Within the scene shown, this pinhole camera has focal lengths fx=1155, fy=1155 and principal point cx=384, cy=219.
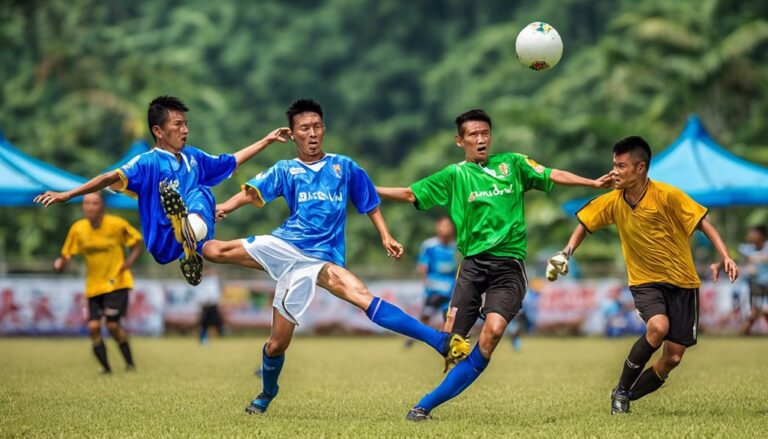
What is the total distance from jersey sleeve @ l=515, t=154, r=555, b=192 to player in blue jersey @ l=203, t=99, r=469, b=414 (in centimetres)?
114

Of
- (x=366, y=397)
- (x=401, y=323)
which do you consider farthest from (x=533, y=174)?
(x=366, y=397)

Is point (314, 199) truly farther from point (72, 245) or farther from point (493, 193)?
point (72, 245)

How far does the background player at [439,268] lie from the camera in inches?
701

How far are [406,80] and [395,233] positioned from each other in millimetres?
12171

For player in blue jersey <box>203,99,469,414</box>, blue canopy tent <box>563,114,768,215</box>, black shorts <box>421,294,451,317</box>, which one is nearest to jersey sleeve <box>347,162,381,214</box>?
player in blue jersey <box>203,99,469,414</box>

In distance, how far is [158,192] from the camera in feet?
28.7

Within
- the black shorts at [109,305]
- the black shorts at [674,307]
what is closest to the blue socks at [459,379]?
the black shorts at [674,307]

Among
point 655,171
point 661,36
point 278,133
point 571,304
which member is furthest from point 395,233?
point 278,133

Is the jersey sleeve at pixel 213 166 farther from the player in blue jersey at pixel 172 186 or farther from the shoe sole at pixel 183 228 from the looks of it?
the shoe sole at pixel 183 228

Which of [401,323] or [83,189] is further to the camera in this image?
[83,189]

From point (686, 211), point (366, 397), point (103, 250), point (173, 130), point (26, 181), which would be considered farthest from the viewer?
point (26, 181)

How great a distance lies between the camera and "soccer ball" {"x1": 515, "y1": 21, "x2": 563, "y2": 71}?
9336 mm

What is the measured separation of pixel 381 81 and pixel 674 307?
128 ft

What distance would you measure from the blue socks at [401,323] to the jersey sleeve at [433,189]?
0.90 m
